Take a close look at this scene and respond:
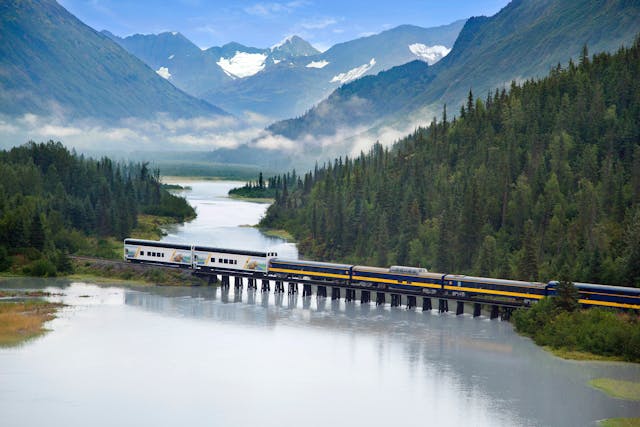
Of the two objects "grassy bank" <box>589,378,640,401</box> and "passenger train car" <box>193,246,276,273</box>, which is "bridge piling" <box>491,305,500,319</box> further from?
"passenger train car" <box>193,246,276,273</box>

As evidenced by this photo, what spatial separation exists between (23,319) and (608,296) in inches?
2721

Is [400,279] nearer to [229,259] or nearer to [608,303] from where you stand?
[229,259]

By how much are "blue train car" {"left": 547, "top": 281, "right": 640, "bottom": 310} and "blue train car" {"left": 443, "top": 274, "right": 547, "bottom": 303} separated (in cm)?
547

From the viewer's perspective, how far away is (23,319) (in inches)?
4432

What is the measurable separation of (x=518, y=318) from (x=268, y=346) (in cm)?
3219

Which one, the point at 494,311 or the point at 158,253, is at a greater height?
the point at 158,253

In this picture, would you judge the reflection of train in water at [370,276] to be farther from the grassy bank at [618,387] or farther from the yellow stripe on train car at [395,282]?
the grassy bank at [618,387]

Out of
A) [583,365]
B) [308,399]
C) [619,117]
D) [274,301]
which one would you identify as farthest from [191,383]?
[619,117]

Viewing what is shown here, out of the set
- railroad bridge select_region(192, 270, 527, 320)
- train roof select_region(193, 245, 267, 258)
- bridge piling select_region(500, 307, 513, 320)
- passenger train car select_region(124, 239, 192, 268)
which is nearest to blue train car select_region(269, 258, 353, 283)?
railroad bridge select_region(192, 270, 527, 320)

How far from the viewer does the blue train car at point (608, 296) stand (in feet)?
361

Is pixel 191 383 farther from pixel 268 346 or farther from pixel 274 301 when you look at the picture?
pixel 274 301

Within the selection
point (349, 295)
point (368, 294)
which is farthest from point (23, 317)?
point (368, 294)

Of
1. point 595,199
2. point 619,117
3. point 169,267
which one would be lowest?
point 169,267

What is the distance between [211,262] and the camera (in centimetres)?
14538
